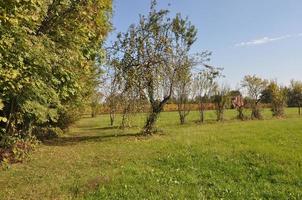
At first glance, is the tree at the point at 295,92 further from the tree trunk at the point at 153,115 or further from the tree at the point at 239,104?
the tree trunk at the point at 153,115

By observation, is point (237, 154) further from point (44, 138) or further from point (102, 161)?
point (44, 138)

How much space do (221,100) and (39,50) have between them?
3616 cm

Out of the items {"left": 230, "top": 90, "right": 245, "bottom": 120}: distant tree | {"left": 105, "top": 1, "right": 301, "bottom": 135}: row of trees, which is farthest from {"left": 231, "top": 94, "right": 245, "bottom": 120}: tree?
{"left": 105, "top": 1, "right": 301, "bottom": 135}: row of trees

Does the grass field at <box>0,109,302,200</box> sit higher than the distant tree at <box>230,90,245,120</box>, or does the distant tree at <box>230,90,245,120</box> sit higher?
the distant tree at <box>230,90,245,120</box>

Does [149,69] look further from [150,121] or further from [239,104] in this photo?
[239,104]

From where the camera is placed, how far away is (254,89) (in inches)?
1949

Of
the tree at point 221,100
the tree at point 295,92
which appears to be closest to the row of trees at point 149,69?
the tree at point 221,100

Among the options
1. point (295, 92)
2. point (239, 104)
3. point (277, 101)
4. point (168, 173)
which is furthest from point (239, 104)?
point (168, 173)

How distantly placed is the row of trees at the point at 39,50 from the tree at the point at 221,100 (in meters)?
29.5

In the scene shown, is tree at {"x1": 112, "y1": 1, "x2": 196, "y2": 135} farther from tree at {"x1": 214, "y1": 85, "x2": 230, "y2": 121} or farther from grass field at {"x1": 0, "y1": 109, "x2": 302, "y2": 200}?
tree at {"x1": 214, "y1": 85, "x2": 230, "y2": 121}

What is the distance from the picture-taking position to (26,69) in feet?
30.2

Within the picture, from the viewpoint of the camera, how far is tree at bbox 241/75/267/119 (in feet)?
149

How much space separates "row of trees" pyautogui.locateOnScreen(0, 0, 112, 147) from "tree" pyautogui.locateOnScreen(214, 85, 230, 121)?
96.7 ft

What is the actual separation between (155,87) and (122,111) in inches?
100
